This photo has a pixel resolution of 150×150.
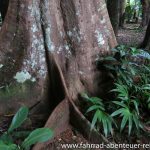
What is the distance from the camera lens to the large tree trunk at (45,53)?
4.41 metres

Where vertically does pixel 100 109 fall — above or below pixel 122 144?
above

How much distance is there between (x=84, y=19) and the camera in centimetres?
476

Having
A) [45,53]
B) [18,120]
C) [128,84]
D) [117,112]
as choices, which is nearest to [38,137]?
[18,120]

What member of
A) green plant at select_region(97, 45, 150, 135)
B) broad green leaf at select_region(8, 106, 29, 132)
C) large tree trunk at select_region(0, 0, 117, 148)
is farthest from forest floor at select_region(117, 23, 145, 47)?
broad green leaf at select_region(8, 106, 29, 132)

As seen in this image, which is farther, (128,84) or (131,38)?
(131,38)

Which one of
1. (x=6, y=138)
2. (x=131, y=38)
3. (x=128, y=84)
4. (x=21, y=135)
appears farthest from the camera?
(x=131, y=38)

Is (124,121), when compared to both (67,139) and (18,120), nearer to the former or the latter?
(67,139)

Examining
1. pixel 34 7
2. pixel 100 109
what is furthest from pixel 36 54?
pixel 100 109

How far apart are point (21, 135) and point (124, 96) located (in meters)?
1.51

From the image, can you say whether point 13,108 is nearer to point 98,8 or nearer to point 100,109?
point 100,109

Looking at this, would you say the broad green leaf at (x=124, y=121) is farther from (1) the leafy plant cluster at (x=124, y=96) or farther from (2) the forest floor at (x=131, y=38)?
(2) the forest floor at (x=131, y=38)

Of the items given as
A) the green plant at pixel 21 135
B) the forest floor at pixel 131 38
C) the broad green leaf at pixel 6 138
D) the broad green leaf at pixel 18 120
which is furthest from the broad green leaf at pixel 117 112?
the forest floor at pixel 131 38

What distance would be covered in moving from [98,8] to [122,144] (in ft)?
6.85

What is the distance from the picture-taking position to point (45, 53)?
14.9 feet
